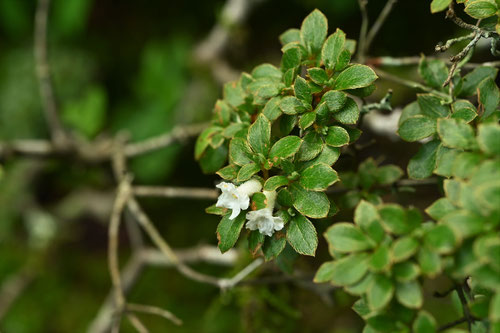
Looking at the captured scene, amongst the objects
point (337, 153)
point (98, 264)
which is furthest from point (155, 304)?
point (337, 153)

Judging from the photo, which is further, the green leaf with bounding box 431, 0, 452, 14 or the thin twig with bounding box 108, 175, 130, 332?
the thin twig with bounding box 108, 175, 130, 332

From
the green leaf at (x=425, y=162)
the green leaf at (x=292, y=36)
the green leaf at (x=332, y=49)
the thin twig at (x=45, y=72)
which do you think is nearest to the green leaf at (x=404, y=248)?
the green leaf at (x=425, y=162)

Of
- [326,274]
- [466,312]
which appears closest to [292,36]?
[326,274]

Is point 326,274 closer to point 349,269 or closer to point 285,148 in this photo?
point 349,269

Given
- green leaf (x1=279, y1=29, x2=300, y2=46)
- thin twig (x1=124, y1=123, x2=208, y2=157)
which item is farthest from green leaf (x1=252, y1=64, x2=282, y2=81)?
thin twig (x1=124, y1=123, x2=208, y2=157)

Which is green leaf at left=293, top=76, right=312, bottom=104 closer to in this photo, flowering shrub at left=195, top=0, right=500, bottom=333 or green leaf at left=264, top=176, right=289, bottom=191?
flowering shrub at left=195, top=0, right=500, bottom=333

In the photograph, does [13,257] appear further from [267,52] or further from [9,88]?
[267,52]

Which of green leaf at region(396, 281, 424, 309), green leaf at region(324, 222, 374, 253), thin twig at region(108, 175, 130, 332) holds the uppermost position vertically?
green leaf at region(324, 222, 374, 253)

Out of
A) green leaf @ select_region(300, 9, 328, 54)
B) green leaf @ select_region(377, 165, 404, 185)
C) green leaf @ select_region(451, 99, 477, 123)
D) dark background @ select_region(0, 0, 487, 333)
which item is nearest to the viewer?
green leaf @ select_region(451, 99, 477, 123)
